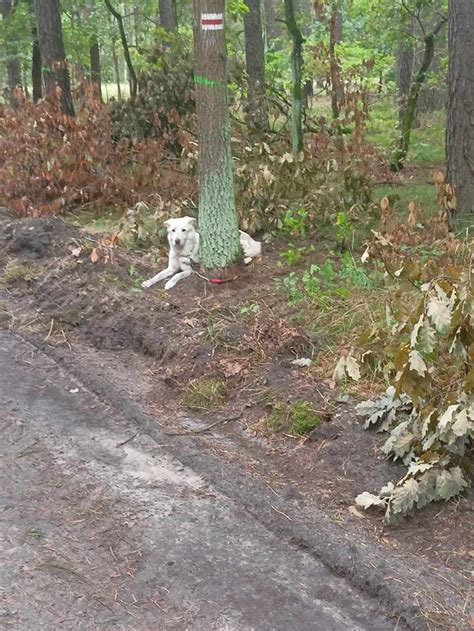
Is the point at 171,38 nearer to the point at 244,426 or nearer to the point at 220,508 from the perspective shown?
the point at 244,426

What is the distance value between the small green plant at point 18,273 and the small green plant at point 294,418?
11.9 ft

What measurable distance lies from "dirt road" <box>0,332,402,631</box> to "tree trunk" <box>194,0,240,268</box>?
262 centimetres

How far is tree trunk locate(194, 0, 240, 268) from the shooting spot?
6.29m

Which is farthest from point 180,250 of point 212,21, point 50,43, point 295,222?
point 50,43

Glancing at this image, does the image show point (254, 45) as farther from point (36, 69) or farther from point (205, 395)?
point (205, 395)

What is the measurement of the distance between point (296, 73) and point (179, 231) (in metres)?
2.80

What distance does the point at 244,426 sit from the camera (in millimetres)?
4789

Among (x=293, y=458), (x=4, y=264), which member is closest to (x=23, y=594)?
(x=293, y=458)

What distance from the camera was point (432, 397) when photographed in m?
3.95

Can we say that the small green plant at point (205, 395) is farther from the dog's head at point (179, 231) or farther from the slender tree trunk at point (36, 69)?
the slender tree trunk at point (36, 69)

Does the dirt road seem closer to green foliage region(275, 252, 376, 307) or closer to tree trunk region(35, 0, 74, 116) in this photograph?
green foliage region(275, 252, 376, 307)

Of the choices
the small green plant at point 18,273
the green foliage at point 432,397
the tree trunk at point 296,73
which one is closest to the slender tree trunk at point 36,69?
the tree trunk at point 296,73

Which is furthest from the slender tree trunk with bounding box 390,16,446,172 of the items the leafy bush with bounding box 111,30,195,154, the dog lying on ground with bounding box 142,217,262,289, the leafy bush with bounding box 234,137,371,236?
the dog lying on ground with bounding box 142,217,262,289

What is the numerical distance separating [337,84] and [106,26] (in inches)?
466
